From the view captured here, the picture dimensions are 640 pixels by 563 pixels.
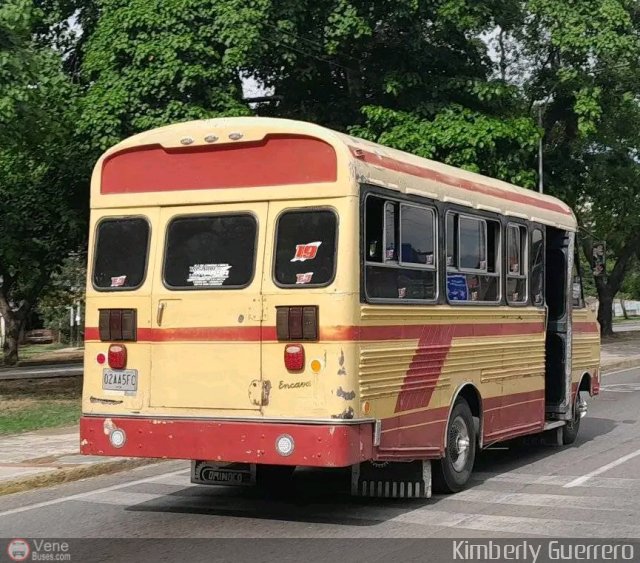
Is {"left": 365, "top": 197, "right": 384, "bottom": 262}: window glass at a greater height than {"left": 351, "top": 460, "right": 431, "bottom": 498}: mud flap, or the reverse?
{"left": 365, "top": 197, "right": 384, "bottom": 262}: window glass

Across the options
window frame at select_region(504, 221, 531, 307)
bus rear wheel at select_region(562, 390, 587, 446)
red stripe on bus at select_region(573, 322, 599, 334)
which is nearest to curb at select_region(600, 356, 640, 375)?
red stripe on bus at select_region(573, 322, 599, 334)

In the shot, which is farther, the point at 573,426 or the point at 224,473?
the point at 573,426

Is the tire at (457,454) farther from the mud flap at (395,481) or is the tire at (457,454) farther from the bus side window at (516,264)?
the bus side window at (516,264)

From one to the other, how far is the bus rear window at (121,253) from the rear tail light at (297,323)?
4.54ft

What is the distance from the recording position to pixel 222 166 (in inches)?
352

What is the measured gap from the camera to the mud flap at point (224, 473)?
914 centimetres

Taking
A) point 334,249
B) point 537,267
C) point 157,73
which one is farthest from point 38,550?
point 157,73

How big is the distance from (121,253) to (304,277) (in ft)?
5.82

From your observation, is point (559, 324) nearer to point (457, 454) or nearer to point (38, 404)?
point (457, 454)

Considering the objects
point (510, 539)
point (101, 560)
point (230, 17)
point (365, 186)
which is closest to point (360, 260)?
point (365, 186)

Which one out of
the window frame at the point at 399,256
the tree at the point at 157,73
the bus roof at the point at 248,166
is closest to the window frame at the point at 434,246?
the window frame at the point at 399,256

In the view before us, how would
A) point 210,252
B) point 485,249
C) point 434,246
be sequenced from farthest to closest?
point 485,249, point 434,246, point 210,252

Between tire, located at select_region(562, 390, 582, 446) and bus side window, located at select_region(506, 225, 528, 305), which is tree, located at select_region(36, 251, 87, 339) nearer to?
tire, located at select_region(562, 390, 582, 446)

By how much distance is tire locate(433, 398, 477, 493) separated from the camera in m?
9.84
